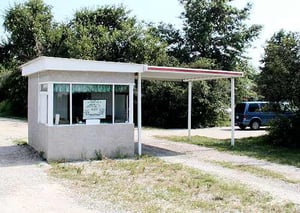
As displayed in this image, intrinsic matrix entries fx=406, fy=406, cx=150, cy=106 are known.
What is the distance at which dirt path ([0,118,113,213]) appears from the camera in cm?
713

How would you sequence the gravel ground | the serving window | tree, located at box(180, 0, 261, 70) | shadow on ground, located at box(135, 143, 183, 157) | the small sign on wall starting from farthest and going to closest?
tree, located at box(180, 0, 261, 70)
shadow on ground, located at box(135, 143, 183, 157)
the small sign on wall
the serving window
the gravel ground

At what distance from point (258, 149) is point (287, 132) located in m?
1.74

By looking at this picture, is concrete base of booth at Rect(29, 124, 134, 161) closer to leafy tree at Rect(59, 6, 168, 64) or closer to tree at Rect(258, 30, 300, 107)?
tree at Rect(258, 30, 300, 107)

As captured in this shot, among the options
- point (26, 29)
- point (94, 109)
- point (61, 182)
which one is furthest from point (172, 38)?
point (61, 182)

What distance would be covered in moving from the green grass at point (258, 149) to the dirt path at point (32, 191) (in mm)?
7042

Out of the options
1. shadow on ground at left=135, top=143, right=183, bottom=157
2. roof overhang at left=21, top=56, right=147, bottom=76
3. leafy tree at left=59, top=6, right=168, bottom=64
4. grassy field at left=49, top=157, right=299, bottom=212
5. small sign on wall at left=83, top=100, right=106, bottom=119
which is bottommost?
grassy field at left=49, top=157, right=299, bottom=212

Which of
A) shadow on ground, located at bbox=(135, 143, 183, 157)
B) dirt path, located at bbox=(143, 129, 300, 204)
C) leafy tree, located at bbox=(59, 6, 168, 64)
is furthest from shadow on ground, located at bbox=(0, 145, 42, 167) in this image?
leafy tree, located at bbox=(59, 6, 168, 64)

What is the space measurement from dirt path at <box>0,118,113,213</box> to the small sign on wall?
6.67ft

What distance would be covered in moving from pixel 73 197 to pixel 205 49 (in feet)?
104

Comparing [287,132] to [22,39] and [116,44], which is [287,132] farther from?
[22,39]

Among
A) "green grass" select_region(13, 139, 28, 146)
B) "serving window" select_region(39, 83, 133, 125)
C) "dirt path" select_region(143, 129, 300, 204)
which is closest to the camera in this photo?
"dirt path" select_region(143, 129, 300, 204)

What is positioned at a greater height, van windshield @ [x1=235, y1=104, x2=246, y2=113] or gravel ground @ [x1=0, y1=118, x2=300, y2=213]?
van windshield @ [x1=235, y1=104, x2=246, y2=113]

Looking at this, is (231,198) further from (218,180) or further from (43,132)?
(43,132)

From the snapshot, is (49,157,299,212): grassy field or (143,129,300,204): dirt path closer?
(49,157,299,212): grassy field
